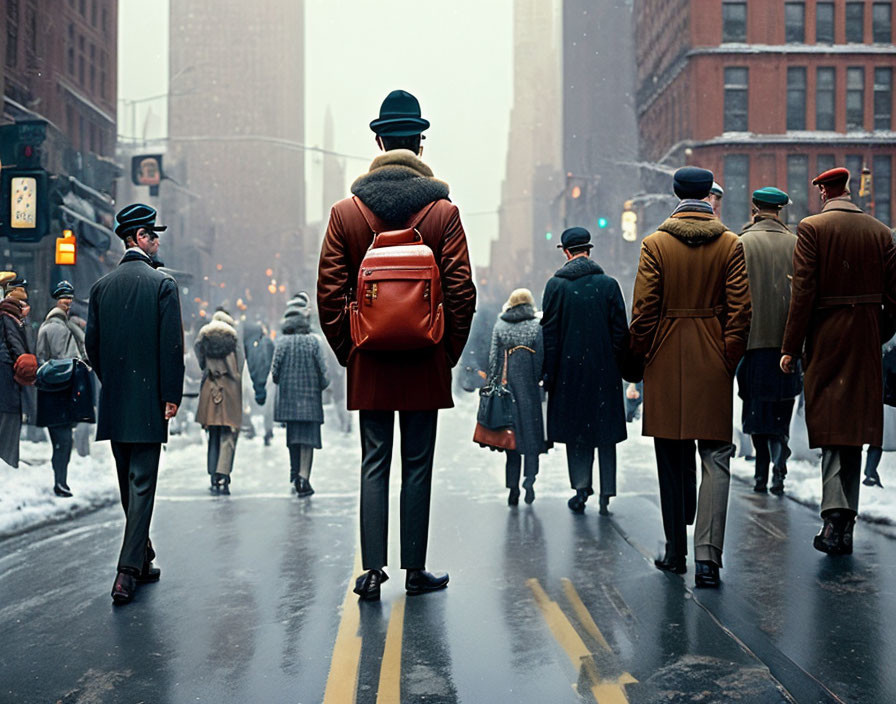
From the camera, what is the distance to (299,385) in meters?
11.6

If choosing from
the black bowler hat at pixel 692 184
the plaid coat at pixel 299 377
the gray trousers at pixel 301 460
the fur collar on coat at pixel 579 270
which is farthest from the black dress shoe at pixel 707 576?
the plaid coat at pixel 299 377

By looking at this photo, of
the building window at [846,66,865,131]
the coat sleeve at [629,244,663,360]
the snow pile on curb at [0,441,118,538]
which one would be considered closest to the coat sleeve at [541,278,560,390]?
the coat sleeve at [629,244,663,360]

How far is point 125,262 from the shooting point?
21.6ft

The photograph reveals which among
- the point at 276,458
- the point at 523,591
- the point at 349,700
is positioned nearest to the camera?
the point at 349,700

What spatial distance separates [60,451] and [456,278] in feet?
20.1

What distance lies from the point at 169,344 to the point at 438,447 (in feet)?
32.3

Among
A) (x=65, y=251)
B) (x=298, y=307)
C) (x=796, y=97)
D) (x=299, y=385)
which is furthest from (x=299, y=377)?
(x=796, y=97)

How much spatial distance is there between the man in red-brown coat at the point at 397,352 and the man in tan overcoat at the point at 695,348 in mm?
1184

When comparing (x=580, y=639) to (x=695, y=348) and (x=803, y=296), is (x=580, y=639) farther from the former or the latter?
(x=803, y=296)

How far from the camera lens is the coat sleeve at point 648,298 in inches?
255

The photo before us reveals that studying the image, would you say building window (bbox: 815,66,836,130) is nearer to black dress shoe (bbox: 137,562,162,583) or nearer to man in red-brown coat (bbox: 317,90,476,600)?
man in red-brown coat (bbox: 317,90,476,600)

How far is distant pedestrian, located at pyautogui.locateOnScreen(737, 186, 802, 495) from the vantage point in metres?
8.86

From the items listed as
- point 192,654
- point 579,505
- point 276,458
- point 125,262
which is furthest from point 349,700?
point 276,458

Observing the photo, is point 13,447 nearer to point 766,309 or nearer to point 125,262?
point 125,262
